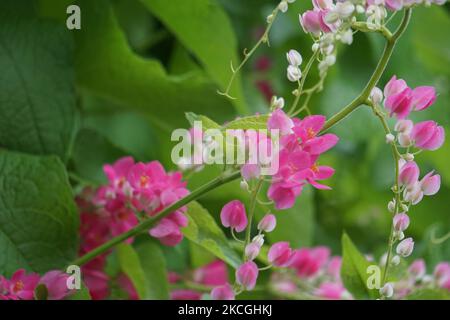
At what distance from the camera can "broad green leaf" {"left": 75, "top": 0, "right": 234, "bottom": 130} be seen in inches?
22.6

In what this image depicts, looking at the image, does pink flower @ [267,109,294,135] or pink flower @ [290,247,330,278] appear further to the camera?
pink flower @ [290,247,330,278]

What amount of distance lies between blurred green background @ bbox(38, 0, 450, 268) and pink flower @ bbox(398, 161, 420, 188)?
228 mm

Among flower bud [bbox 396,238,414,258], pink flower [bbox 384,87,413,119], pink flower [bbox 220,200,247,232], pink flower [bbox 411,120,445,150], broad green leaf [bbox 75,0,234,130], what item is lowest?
flower bud [bbox 396,238,414,258]

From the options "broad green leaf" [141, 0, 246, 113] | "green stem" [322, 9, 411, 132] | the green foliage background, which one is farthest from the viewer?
"broad green leaf" [141, 0, 246, 113]

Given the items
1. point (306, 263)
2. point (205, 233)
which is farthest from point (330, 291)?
point (205, 233)

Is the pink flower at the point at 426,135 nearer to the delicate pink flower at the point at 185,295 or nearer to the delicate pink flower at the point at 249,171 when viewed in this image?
the delicate pink flower at the point at 249,171

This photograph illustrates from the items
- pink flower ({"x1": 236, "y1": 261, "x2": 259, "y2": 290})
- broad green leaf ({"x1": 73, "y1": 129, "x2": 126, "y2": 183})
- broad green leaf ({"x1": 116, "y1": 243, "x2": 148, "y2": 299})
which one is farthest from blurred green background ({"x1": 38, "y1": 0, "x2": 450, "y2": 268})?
pink flower ({"x1": 236, "y1": 261, "x2": 259, "y2": 290})

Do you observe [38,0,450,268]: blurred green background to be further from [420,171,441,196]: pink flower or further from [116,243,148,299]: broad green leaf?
[420,171,441,196]: pink flower

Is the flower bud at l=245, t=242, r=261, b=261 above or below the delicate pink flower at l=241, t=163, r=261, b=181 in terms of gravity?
below

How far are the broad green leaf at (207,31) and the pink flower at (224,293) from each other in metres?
0.21

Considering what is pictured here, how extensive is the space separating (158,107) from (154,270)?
5.8 inches

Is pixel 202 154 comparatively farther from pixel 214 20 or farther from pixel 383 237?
pixel 383 237

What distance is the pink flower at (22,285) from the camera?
15.9 inches

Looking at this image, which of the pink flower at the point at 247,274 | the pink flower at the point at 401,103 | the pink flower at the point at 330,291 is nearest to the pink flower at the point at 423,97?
the pink flower at the point at 401,103
